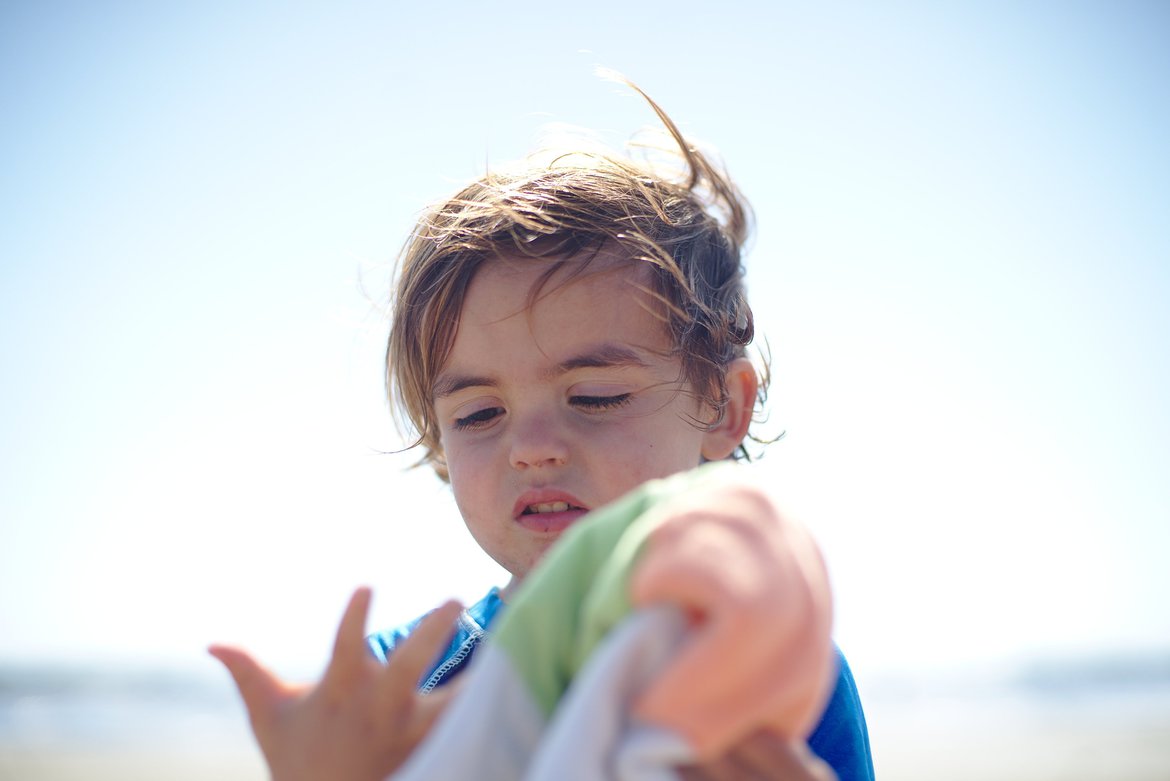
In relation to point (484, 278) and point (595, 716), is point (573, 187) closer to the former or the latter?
point (484, 278)

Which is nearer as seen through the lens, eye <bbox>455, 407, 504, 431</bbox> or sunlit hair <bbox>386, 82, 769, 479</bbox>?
eye <bbox>455, 407, 504, 431</bbox>

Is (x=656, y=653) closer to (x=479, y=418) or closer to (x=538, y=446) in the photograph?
(x=538, y=446)

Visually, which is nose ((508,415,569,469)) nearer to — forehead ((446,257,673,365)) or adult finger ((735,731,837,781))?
forehead ((446,257,673,365))

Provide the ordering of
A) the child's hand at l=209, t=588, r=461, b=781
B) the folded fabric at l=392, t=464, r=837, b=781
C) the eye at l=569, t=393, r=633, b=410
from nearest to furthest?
the folded fabric at l=392, t=464, r=837, b=781 → the child's hand at l=209, t=588, r=461, b=781 → the eye at l=569, t=393, r=633, b=410

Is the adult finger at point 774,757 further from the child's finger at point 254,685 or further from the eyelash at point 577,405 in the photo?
the eyelash at point 577,405

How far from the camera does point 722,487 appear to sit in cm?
102

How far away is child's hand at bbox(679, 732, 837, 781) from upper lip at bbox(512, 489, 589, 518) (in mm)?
1293

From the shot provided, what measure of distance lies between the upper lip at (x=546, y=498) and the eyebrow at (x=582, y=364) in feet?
0.93

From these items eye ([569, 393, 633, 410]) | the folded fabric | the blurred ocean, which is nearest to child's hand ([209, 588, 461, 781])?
the folded fabric

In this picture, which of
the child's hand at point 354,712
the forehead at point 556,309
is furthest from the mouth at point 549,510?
the child's hand at point 354,712

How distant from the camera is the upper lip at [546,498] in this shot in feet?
7.50

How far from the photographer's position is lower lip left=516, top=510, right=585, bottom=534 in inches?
91.2

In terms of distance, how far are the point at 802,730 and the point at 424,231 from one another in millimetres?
2359

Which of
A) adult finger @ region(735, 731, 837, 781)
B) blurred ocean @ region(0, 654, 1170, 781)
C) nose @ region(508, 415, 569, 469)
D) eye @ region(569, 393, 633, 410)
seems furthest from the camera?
blurred ocean @ region(0, 654, 1170, 781)
